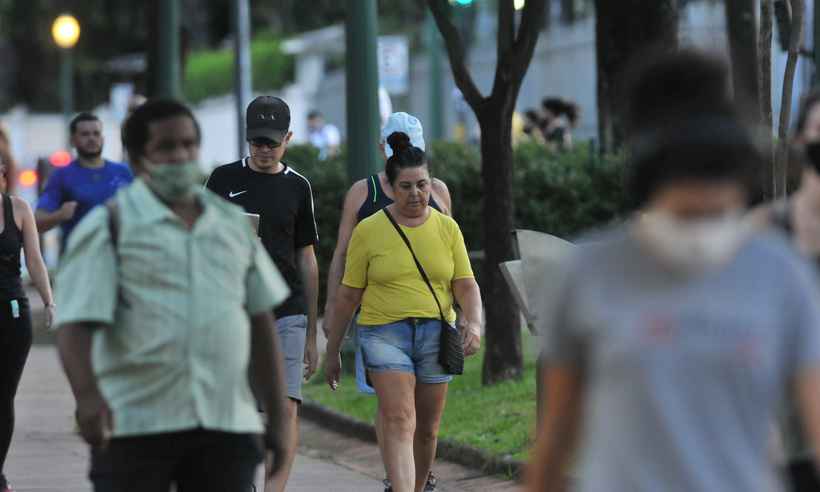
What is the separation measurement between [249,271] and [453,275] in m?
3.41

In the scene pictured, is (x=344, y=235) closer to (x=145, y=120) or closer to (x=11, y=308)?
(x=11, y=308)

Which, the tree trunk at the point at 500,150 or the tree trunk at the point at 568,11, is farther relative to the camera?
the tree trunk at the point at 568,11

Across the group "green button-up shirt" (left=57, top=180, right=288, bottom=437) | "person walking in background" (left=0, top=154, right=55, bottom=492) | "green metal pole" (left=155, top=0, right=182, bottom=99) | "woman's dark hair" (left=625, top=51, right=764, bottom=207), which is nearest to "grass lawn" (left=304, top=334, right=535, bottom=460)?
"person walking in background" (left=0, top=154, right=55, bottom=492)

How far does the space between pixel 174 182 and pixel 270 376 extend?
59 centimetres

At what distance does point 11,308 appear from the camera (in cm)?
909

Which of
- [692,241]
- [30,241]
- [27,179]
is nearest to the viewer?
[692,241]

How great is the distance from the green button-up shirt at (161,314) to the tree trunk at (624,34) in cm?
1140

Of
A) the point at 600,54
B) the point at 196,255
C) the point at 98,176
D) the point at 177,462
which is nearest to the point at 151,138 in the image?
the point at 196,255

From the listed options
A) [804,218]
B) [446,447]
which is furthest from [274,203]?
[804,218]

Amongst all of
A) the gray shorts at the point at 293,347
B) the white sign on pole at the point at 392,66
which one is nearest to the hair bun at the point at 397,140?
the gray shorts at the point at 293,347

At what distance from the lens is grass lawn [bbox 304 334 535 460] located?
35.4 ft

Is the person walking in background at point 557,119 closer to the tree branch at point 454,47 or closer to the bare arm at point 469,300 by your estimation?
the tree branch at point 454,47

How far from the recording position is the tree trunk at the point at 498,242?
42.5 feet

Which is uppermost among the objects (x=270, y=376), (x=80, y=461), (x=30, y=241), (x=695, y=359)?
(x=695, y=359)
